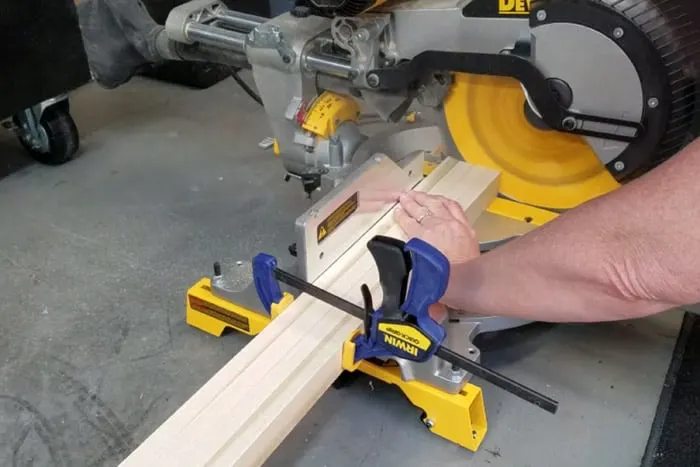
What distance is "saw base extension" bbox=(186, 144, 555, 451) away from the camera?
4.40ft

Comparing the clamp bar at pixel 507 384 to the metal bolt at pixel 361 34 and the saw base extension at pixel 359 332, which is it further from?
the metal bolt at pixel 361 34

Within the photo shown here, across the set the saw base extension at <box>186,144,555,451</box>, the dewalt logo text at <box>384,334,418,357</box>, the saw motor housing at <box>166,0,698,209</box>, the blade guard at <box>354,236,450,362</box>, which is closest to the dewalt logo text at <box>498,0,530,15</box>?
the saw motor housing at <box>166,0,698,209</box>

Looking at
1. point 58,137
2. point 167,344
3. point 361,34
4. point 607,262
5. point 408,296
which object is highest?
point 361,34

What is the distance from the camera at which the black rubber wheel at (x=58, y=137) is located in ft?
7.18

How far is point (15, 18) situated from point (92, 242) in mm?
606

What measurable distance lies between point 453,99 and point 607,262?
→ 703mm

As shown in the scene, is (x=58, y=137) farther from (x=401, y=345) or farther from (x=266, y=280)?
(x=401, y=345)

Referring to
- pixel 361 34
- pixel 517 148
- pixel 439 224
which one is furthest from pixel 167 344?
pixel 517 148

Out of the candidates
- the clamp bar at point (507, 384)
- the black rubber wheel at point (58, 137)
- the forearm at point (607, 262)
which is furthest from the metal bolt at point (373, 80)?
the black rubber wheel at point (58, 137)

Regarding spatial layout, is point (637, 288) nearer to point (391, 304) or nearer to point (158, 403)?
point (391, 304)

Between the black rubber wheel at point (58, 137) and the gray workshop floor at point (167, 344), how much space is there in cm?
4

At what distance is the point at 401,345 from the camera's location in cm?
118

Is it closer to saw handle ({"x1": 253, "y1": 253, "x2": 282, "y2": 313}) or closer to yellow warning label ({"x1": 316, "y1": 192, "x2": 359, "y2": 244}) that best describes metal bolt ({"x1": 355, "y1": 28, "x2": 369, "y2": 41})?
yellow warning label ({"x1": 316, "y1": 192, "x2": 359, "y2": 244})

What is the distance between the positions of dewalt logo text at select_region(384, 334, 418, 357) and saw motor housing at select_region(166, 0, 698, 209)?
449 millimetres
